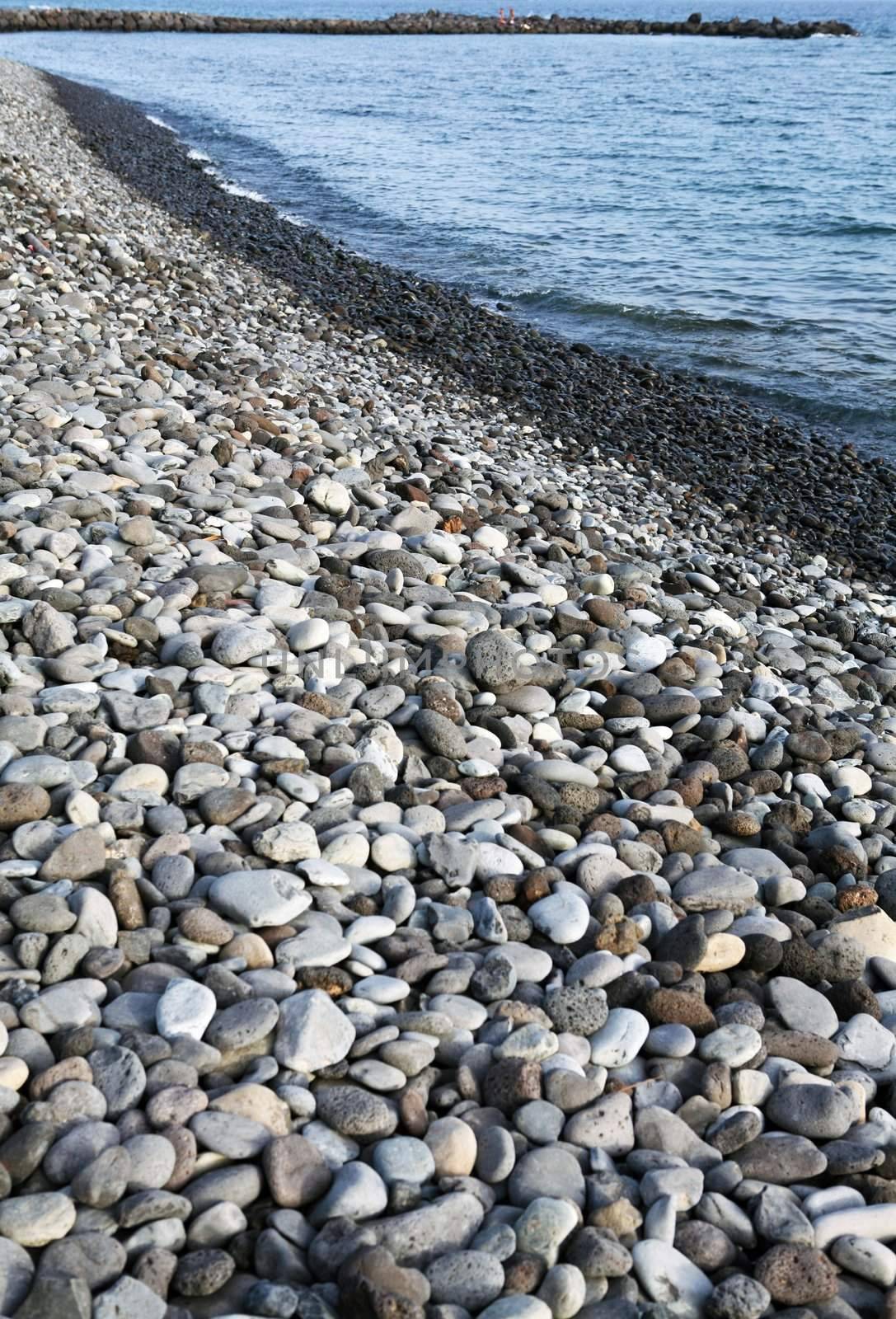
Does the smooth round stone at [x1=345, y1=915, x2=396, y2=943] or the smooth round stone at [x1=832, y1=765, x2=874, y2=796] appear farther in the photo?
the smooth round stone at [x1=832, y1=765, x2=874, y2=796]

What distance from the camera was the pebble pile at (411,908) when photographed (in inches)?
74.8

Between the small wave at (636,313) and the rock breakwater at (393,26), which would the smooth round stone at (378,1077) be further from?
the rock breakwater at (393,26)

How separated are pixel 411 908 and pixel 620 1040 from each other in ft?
1.92

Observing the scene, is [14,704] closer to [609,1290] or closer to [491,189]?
[609,1290]

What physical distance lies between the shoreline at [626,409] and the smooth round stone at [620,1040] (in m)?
4.68

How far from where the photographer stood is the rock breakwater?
60.0 metres

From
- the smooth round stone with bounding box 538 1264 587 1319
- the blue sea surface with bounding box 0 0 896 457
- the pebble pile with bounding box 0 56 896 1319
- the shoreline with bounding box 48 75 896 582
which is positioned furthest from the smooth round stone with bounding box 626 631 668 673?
the blue sea surface with bounding box 0 0 896 457

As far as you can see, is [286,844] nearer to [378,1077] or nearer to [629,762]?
[378,1077]

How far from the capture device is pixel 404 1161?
2.02 meters

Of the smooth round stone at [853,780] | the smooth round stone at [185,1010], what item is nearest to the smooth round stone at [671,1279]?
the smooth round stone at [185,1010]

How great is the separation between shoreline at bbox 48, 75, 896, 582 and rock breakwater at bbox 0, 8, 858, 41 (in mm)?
56841

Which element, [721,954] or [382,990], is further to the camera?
[721,954]

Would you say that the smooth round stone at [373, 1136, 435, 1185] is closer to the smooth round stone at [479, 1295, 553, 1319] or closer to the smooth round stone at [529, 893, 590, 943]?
the smooth round stone at [479, 1295, 553, 1319]

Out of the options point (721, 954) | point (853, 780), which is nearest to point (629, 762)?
point (853, 780)
